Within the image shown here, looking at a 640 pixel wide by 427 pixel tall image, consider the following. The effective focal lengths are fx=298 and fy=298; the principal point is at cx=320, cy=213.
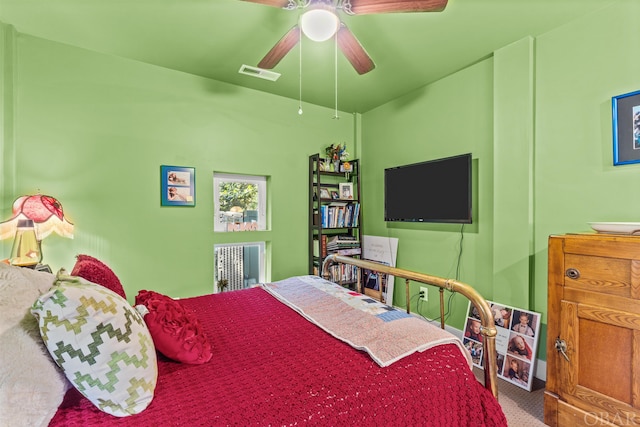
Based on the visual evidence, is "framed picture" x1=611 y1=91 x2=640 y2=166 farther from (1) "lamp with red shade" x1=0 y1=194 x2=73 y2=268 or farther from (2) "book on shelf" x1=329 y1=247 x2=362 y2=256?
(1) "lamp with red shade" x1=0 y1=194 x2=73 y2=268

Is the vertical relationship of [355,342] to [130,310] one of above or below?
below

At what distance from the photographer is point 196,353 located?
1177mm

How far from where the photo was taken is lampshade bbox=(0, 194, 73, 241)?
1859mm

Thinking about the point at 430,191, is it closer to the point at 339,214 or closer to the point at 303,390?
the point at 339,214

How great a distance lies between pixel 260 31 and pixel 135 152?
4.95 ft

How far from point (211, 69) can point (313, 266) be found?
2.30 metres

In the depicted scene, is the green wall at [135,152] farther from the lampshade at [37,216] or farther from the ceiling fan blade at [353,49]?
the ceiling fan blade at [353,49]

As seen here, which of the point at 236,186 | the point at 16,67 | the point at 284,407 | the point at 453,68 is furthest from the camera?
the point at 236,186

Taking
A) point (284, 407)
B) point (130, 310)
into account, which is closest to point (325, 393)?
Result: point (284, 407)

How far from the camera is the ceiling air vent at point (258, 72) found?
8.95ft

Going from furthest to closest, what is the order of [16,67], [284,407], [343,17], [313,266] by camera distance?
[313,266] < [16,67] < [343,17] < [284,407]

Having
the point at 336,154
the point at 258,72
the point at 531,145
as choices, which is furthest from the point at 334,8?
the point at 336,154

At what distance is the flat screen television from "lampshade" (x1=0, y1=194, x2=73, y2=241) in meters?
2.89

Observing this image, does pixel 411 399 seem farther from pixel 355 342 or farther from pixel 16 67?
pixel 16 67
